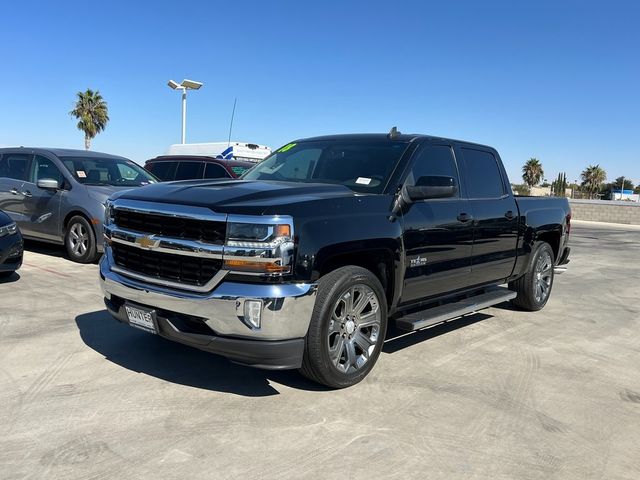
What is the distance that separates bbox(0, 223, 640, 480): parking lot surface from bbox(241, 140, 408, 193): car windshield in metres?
1.63

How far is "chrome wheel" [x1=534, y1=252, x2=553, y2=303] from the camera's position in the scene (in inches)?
280

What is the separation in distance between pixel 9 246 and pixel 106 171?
2.84 metres

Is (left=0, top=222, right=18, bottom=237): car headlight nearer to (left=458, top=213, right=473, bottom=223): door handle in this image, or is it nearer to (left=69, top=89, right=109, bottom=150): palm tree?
(left=458, top=213, right=473, bottom=223): door handle

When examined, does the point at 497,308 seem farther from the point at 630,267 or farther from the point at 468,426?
the point at 630,267

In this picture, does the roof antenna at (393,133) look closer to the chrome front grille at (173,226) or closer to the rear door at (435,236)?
the rear door at (435,236)

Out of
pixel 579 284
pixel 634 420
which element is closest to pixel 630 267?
pixel 579 284

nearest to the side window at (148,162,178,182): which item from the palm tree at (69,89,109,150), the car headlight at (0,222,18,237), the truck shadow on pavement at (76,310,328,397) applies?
the car headlight at (0,222,18,237)

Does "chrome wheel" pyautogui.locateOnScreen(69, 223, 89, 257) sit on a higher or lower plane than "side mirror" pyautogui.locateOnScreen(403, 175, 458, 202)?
lower

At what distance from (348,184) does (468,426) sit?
217 cm

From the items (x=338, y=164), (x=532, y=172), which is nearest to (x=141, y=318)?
(x=338, y=164)

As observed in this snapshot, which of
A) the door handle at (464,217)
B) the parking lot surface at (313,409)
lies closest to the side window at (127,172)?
the parking lot surface at (313,409)

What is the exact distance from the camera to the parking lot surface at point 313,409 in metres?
3.11

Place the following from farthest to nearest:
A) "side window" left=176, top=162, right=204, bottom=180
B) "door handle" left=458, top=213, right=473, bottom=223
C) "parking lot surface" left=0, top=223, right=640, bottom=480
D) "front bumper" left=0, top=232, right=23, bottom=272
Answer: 1. "side window" left=176, top=162, right=204, bottom=180
2. "front bumper" left=0, top=232, right=23, bottom=272
3. "door handle" left=458, top=213, right=473, bottom=223
4. "parking lot surface" left=0, top=223, right=640, bottom=480

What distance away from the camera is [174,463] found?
9.96 ft
